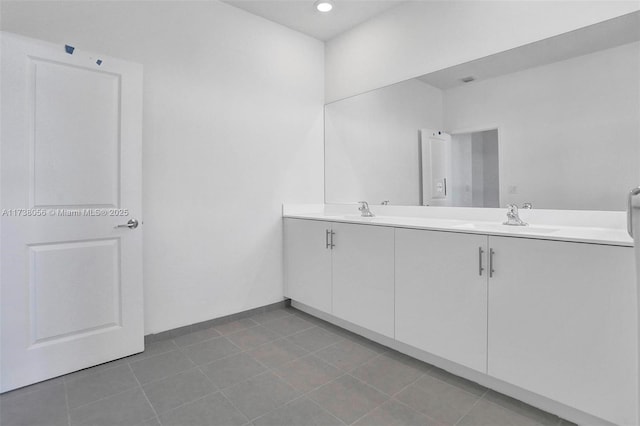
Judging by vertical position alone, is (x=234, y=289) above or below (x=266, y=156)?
below

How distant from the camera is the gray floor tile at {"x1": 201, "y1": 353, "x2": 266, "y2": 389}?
203 centimetres

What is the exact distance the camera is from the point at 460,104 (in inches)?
101

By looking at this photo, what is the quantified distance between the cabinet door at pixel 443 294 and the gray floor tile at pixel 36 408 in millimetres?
1964

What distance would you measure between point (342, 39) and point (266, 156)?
1.46 meters

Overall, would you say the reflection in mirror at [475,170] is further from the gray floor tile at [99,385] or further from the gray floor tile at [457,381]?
the gray floor tile at [99,385]

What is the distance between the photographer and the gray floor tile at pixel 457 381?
1.91 m

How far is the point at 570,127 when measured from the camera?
6.61 feet

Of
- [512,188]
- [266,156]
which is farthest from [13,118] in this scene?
[512,188]

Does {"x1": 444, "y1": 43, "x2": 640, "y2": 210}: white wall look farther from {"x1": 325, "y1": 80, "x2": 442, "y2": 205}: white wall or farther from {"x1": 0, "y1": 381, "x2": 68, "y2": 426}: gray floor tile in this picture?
{"x1": 0, "y1": 381, "x2": 68, "y2": 426}: gray floor tile

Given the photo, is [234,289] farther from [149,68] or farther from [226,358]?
[149,68]

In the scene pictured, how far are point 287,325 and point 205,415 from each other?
1.23m

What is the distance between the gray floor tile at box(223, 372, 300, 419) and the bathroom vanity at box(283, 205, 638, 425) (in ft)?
2.64

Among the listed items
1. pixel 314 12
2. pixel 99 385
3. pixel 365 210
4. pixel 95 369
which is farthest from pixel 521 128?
pixel 95 369

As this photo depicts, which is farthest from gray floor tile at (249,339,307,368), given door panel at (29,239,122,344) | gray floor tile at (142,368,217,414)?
door panel at (29,239,122,344)
